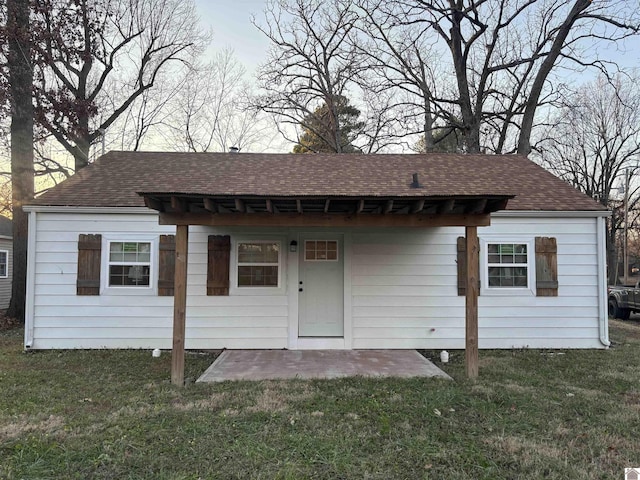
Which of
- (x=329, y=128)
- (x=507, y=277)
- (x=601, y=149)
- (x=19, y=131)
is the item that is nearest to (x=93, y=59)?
(x=19, y=131)

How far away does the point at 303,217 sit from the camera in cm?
482

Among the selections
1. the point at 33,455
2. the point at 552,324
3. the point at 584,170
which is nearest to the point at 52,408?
the point at 33,455

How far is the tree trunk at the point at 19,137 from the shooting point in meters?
9.16

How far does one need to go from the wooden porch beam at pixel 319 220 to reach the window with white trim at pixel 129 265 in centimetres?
209

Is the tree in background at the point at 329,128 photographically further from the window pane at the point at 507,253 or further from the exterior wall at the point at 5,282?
the exterior wall at the point at 5,282

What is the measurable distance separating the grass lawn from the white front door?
1.90 metres

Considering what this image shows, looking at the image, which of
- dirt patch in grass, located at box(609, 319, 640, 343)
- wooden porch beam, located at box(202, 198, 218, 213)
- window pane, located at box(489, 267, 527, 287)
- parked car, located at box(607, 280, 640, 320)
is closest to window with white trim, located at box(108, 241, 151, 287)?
wooden porch beam, located at box(202, 198, 218, 213)

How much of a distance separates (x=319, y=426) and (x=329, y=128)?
15.6 metres

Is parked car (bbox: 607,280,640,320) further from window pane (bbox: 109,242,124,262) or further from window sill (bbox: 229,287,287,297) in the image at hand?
window pane (bbox: 109,242,124,262)

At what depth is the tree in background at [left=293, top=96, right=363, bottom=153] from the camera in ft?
57.4

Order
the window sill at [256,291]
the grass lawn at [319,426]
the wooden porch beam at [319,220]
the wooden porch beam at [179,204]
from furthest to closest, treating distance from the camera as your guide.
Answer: the window sill at [256,291] < the wooden porch beam at [319,220] < the wooden porch beam at [179,204] < the grass lawn at [319,426]

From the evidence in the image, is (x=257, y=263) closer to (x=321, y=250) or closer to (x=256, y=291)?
(x=256, y=291)

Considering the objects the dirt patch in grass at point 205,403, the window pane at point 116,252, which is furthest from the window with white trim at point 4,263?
the dirt patch in grass at point 205,403

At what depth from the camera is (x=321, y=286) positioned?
6574mm
